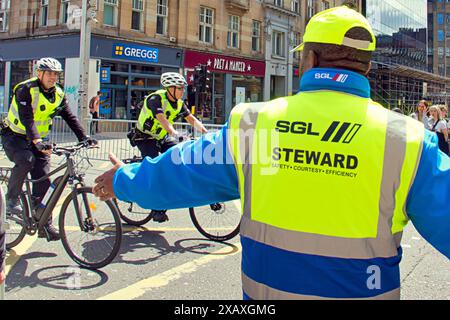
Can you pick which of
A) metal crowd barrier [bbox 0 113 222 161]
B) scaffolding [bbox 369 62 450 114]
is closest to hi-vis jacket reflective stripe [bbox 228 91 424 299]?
metal crowd barrier [bbox 0 113 222 161]

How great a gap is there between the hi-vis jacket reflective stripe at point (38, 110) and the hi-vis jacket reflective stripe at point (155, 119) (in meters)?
1.27

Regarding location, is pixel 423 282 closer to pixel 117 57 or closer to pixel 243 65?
pixel 117 57

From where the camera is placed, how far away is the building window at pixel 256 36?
31000 mm

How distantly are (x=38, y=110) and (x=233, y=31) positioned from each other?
25.5 metres

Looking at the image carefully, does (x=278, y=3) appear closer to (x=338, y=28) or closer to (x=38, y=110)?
(x=38, y=110)

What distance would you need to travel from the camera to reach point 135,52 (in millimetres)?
22859

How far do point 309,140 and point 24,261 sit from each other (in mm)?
4044

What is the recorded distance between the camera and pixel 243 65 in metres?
29.5

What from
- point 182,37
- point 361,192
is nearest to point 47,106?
point 361,192

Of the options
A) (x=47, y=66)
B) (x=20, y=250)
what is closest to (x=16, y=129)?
(x=47, y=66)

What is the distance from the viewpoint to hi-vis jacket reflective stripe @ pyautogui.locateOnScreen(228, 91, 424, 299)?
1566mm

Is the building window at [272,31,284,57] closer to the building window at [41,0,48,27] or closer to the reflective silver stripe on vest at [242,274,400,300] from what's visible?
the building window at [41,0,48,27]

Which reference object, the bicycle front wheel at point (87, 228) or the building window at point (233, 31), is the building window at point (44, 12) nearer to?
the building window at point (233, 31)

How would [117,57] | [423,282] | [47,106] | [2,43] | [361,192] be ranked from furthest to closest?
[2,43] < [117,57] < [47,106] < [423,282] < [361,192]
